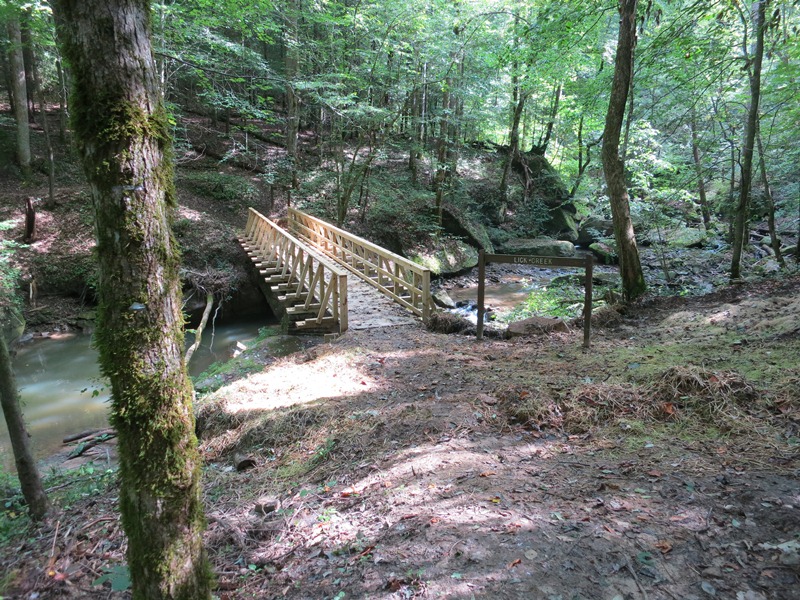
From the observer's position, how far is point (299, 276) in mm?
10000

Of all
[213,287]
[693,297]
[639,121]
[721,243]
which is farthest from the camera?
[721,243]

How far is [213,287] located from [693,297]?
11.2 metres

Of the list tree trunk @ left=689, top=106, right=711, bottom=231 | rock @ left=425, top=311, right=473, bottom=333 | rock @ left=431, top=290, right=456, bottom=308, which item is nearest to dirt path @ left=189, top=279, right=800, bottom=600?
rock @ left=425, top=311, right=473, bottom=333

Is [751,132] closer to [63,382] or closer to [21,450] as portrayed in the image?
[21,450]

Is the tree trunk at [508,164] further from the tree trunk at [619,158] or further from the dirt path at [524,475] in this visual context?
the dirt path at [524,475]

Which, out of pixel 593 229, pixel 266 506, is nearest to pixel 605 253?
pixel 593 229

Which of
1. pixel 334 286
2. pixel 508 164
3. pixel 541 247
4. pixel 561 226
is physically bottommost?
pixel 334 286

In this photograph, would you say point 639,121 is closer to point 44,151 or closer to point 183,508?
point 183,508

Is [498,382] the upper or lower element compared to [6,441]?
upper

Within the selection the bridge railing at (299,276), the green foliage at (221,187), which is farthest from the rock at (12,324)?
the green foliage at (221,187)

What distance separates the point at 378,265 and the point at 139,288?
340 inches

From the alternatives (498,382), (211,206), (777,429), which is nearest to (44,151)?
(211,206)

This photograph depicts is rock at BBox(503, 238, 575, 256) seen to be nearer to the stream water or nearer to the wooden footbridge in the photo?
the wooden footbridge

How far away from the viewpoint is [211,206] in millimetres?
16328
